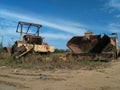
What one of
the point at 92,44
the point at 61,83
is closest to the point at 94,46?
the point at 92,44

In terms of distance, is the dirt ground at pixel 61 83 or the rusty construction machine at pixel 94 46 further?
the rusty construction machine at pixel 94 46

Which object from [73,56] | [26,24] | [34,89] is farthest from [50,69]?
[26,24]

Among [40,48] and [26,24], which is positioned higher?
[26,24]

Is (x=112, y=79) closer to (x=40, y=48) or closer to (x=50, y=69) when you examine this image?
(x=50, y=69)

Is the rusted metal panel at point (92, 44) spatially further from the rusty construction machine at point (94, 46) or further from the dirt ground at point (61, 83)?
the dirt ground at point (61, 83)

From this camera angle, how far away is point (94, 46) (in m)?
16.3

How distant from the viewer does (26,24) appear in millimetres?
18266

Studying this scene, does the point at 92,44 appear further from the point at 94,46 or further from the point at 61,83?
the point at 61,83

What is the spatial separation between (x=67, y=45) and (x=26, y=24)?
11.4 ft

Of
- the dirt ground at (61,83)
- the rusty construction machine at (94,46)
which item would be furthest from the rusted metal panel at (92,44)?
the dirt ground at (61,83)

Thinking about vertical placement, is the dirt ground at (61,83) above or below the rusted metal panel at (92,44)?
below

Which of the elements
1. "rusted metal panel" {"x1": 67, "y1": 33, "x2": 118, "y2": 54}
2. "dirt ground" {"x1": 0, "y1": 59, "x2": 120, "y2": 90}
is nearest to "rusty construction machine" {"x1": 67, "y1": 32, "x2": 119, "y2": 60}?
"rusted metal panel" {"x1": 67, "y1": 33, "x2": 118, "y2": 54}

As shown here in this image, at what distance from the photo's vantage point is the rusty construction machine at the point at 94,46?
1541cm

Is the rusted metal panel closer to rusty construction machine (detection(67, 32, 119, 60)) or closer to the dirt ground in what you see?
rusty construction machine (detection(67, 32, 119, 60))
